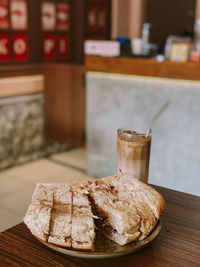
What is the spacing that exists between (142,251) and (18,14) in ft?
11.5

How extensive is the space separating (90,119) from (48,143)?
140 cm

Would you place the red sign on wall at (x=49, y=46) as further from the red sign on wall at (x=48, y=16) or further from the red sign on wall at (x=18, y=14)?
the red sign on wall at (x=18, y=14)

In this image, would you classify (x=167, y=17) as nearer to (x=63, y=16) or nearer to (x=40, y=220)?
(x=63, y=16)

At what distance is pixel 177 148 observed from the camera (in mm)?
2965

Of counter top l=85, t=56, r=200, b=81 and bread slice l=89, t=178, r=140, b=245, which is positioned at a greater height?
counter top l=85, t=56, r=200, b=81

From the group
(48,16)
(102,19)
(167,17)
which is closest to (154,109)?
(48,16)

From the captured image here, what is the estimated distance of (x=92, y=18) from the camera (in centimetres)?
493

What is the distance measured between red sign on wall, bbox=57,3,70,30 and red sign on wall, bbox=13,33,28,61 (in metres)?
0.64

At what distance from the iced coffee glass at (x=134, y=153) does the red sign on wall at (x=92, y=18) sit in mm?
3905

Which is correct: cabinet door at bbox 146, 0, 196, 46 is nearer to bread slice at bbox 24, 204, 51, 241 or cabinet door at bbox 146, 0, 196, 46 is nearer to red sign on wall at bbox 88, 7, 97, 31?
red sign on wall at bbox 88, 7, 97, 31

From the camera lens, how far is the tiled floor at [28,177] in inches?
114

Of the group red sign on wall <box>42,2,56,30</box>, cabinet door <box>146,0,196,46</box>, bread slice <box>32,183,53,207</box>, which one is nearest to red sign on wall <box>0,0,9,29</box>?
red sign on wall <box>42,2,56,30</box>

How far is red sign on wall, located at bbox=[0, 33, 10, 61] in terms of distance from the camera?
3877 millimetres

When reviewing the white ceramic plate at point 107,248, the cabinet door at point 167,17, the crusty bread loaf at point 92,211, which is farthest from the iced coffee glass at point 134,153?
the cabinet door at point 167,17
